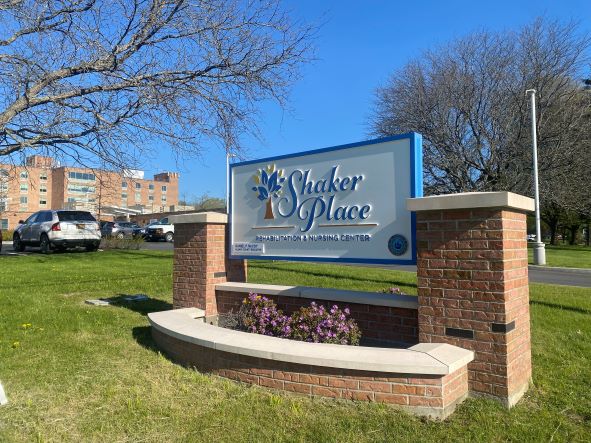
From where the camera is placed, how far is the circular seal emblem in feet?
14.7

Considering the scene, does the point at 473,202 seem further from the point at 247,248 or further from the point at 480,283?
the point at 247,248

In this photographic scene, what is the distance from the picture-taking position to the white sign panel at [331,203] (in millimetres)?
4527

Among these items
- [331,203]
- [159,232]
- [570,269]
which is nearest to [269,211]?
[331,203]

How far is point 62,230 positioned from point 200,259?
12.7 meters

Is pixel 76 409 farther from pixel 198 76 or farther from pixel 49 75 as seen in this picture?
pixel 198 76

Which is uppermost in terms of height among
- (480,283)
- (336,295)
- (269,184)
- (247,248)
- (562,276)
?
(269,184)

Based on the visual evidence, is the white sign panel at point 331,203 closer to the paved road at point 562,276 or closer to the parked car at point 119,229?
the paved road at point 562,276

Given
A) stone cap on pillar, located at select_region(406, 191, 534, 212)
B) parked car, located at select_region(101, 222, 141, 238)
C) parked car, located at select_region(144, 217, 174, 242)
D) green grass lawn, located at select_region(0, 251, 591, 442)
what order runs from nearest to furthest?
1. green grass lawn, located at select_region(0, 251, 591, 442)
2. stone cap on pillar, located at select_region(406, 191, 534, 212)
3. parked car, located at select_region(144, 217, 174, 242)
4. parked car, located at select_region(101, 222, 141, 238)

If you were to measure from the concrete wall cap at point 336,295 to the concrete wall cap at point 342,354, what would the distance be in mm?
677

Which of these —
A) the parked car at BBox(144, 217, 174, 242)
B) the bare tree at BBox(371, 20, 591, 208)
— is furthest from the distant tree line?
the parked car at BBox(144, 217, 174, 242)

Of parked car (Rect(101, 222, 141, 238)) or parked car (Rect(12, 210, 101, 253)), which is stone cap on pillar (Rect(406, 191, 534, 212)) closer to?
parked car (Rect(12, 210, 101, 253))

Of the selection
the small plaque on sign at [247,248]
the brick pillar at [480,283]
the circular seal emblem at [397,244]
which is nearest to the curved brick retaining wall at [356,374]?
the brick pillar at [480,283]

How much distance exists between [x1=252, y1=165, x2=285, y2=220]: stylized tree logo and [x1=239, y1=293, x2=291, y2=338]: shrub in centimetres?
105

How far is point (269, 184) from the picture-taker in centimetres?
580
